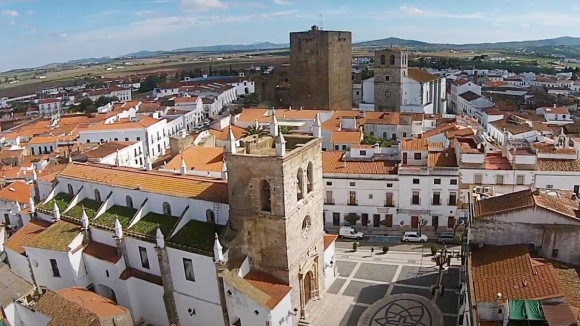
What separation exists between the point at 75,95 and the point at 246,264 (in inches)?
5491

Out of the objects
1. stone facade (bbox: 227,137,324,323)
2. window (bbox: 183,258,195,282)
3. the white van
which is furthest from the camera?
the white van

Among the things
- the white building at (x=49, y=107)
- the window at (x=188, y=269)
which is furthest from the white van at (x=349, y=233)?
the white building at (x=49, y=107)

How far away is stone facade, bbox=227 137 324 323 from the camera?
2453cm

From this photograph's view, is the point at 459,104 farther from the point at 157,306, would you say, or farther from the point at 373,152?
the point at 157,306

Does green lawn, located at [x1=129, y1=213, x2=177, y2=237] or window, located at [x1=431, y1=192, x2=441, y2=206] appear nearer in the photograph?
green lawn, located at [x1=129, y1=213, x2=177, y2=237]

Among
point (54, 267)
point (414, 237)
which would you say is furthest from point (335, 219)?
point (54, 267)

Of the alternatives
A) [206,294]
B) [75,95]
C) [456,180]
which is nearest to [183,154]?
[206,294]

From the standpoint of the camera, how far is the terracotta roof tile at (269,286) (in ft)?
79.5

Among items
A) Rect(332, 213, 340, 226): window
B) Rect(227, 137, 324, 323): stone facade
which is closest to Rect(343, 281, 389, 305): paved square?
Rect(227, 137, 324, 323): stone facade

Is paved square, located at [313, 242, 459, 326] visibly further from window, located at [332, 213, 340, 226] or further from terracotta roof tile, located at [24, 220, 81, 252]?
terracotta roof tile, located at [24, 220, 81, 252]

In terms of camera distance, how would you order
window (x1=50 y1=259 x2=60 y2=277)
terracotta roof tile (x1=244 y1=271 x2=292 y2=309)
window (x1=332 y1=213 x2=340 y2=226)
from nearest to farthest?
terracotta roof tile (x1=244 y1=271 x2=292 y2=309) < window (x1=50 y1=259 x2=60 y2=277) < window (x1=332 y1=213 x2=340 y2=226)

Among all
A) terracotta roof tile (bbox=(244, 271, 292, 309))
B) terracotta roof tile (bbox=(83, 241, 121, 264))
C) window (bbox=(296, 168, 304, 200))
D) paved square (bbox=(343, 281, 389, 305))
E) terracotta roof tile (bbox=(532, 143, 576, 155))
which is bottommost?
paved square (bbox=(343, 281, 389, 305))

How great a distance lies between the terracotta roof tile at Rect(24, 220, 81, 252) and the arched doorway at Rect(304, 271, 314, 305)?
14.6 m

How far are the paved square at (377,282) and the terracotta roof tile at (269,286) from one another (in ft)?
12.8
